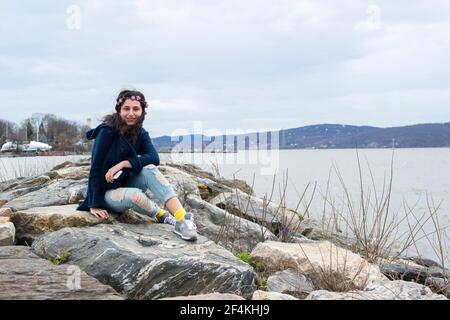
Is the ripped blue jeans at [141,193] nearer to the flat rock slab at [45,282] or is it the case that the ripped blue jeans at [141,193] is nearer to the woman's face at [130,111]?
the woman's face at [130,111]

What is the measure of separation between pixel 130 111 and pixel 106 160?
49 centimetres

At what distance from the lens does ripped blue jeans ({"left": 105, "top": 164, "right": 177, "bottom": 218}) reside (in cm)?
486

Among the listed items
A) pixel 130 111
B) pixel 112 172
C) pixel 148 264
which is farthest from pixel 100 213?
pixel 148 264

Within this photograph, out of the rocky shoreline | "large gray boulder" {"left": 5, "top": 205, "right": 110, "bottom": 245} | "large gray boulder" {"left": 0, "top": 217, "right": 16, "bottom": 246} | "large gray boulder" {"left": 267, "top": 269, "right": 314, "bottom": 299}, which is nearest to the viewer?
the rocky shoreline

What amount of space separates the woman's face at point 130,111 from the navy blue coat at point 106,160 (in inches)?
6.1

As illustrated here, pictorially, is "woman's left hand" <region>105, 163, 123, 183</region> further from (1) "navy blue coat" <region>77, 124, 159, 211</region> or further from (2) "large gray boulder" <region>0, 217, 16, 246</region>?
(2) "large gray boulder" <region>0, 217, 16, 246</region>

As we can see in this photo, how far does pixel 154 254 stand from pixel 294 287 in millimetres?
1096

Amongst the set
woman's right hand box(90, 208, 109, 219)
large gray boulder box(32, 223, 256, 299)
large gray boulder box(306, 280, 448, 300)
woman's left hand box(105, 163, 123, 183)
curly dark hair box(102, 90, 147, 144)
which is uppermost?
curly dark hair box(102, 90, 147, 144)

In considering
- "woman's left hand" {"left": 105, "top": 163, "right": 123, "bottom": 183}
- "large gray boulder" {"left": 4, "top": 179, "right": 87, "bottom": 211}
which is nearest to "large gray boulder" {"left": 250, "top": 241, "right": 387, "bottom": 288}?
"woman's left hand" {"left": 105, "top": 163, "right": 123, "bottom": 183}

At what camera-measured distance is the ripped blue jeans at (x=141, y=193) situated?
4.86 meters
